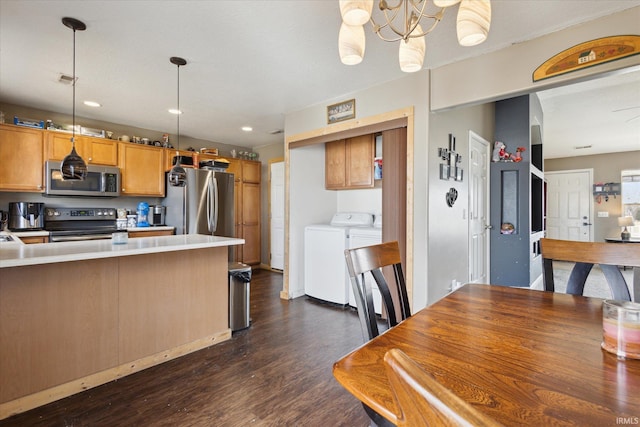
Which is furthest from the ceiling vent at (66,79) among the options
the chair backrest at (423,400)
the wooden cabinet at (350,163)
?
the chair backrest at (423,400)

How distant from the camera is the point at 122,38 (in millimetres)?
2363

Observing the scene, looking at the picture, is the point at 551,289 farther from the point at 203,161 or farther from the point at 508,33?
the point at 203,161

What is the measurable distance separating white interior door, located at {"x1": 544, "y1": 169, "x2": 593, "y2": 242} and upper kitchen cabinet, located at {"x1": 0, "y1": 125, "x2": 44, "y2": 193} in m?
10.1

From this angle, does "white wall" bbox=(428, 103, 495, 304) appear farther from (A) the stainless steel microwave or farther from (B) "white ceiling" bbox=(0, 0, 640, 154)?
(A) the stainless steel microwave

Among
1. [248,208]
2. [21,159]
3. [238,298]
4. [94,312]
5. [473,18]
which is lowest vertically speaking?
[238,298]

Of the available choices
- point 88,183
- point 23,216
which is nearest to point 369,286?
point 88,183

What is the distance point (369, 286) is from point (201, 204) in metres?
3.91

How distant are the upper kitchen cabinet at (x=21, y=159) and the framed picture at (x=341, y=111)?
11.6 feet

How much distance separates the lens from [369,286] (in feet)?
4.49

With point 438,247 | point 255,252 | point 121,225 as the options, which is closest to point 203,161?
point 121,225

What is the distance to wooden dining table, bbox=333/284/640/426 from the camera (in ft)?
2.10

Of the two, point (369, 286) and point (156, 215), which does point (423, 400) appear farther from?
point (156, 215)

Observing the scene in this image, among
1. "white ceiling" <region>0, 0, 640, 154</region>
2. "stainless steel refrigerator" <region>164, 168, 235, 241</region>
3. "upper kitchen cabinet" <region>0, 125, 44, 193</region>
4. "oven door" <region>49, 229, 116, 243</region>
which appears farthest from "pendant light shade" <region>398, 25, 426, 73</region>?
"upper kitchen cabinet" <region>0, 125, 44, 193</region>

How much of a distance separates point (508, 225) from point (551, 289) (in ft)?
9.73
